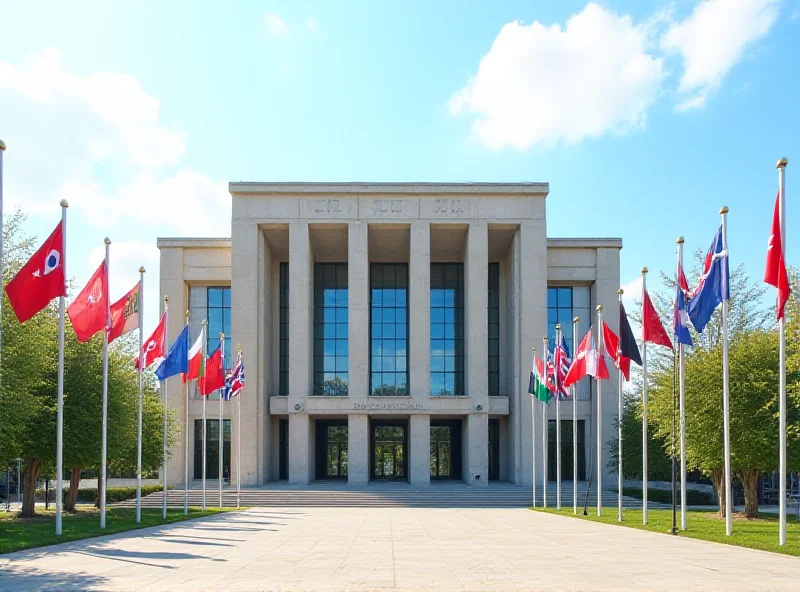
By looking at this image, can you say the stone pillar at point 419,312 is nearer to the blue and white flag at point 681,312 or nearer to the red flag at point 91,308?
the blue and white flag at point 681,312

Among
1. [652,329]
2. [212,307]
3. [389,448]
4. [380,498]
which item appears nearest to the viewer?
[652,329]

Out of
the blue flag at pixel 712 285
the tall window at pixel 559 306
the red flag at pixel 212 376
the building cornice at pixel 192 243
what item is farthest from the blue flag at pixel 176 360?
the tall window at pixel 559 306

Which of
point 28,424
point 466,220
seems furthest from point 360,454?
point 28,424

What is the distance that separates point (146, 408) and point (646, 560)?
1107 inches

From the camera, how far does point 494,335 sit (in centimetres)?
5575

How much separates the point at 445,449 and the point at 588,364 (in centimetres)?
3050

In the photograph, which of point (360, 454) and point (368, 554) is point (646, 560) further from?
point (360, 454)

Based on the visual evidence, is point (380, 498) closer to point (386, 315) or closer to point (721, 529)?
point (386, 315)

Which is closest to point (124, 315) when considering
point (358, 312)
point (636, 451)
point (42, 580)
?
point (42, 580)

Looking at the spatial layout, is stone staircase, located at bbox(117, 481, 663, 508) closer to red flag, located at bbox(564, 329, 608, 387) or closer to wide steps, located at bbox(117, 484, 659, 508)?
wide steps, located at bbox(117, 484, 659, 508)

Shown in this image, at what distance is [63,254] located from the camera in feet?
67.2

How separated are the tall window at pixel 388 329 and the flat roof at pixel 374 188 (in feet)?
29.2

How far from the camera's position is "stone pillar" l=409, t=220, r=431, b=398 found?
4884cm

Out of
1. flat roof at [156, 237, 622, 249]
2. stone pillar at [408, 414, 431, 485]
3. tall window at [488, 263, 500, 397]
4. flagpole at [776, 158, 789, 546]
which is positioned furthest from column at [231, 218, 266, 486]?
flagpole at [776, 158, 789, 546]
